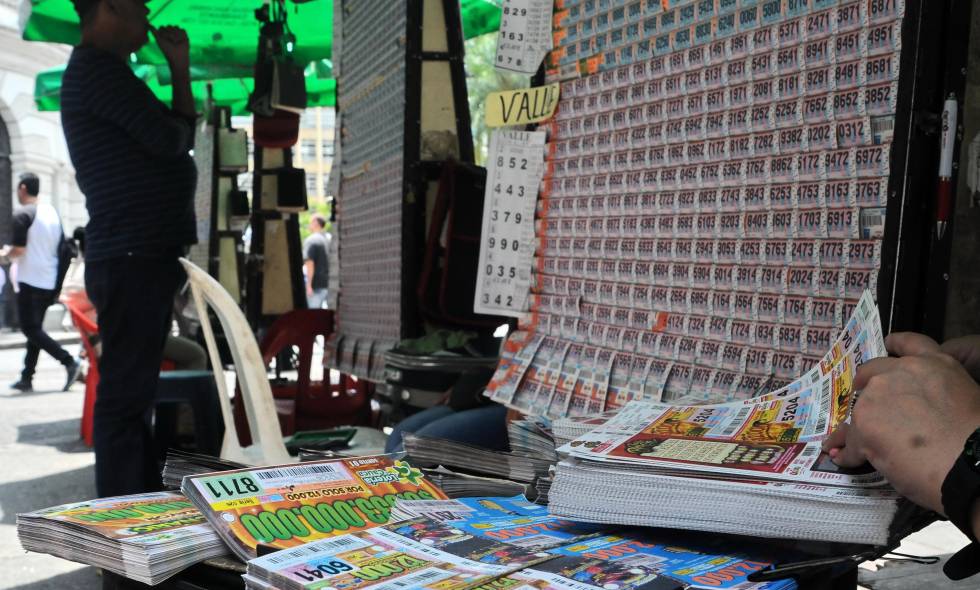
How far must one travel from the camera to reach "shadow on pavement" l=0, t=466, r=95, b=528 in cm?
405

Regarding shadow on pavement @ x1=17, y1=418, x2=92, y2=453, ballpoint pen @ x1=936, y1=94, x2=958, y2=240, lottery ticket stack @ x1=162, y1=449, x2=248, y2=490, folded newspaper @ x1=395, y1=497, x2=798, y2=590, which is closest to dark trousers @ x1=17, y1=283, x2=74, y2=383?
shadow on pavement @ x1=17, y1=418, x2=92, y2=453

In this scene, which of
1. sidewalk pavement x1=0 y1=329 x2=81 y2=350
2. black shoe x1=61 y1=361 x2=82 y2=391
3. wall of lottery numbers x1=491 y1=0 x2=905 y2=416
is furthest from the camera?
sidewalk pavement x1=0 y1=329 x2=81 y2=350

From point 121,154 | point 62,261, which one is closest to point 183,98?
point 121,154

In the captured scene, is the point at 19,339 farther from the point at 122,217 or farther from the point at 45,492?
the point at 122,217

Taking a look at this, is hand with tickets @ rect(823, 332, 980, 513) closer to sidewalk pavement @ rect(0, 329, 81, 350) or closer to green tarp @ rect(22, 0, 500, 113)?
green tarp @ rect(22, 0, 500, 113)

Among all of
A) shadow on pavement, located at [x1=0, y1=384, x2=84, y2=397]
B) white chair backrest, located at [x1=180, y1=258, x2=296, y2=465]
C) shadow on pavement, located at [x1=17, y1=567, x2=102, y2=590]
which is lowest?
shadow on pavement, located at [x1=0, y1=384, x2=84, y2=397]

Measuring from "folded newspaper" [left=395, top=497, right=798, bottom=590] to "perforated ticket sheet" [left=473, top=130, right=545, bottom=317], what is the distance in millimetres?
943

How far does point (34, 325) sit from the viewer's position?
8078mm

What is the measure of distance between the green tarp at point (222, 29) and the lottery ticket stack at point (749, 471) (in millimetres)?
4503

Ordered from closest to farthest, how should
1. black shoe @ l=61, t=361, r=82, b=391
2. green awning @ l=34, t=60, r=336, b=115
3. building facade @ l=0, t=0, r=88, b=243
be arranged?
black shoe @ l=61, t=361, r=82, b=391
green awning @ l=34, t=60, r=336, b=115
building facade @ l=0, t=0, r=88, b=243

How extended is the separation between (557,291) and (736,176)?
0.55m

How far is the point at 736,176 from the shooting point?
1.46 m

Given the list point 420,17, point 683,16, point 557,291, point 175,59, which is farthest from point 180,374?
point 683,16

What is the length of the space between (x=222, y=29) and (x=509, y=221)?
612 centimetres
